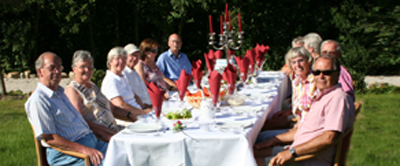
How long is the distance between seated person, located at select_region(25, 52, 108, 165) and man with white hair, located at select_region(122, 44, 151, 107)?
1.38 m

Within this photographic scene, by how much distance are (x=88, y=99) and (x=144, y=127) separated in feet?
2.40

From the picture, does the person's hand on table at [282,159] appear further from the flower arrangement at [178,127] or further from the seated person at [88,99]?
the seated person at [88,99]

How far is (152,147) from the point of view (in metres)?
2.47

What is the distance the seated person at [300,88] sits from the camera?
3.38 metres

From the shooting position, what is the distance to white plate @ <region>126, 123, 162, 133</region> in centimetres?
260

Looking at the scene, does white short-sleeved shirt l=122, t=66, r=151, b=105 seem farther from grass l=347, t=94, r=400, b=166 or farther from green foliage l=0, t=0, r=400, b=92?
green foliage l=0, t=0, r=400, b=92

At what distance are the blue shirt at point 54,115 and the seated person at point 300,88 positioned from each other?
4.91 ft

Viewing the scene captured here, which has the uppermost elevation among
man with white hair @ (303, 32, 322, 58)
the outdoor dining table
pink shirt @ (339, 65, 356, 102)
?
man with white hair @ (303, 32, 322, 58)

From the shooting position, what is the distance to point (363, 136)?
5.19 metres

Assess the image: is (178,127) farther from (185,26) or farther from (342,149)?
(185,26)

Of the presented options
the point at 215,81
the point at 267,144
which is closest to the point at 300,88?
the point at 267,144

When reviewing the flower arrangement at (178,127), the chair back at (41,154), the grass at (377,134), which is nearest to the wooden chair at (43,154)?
the chair back at (41,154)

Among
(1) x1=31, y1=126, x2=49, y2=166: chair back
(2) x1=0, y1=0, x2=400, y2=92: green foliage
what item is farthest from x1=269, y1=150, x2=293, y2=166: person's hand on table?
(2) x1=0, y1=0, x2=400, y2=92: green foliage

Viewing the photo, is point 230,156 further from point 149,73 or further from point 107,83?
point 149,73
